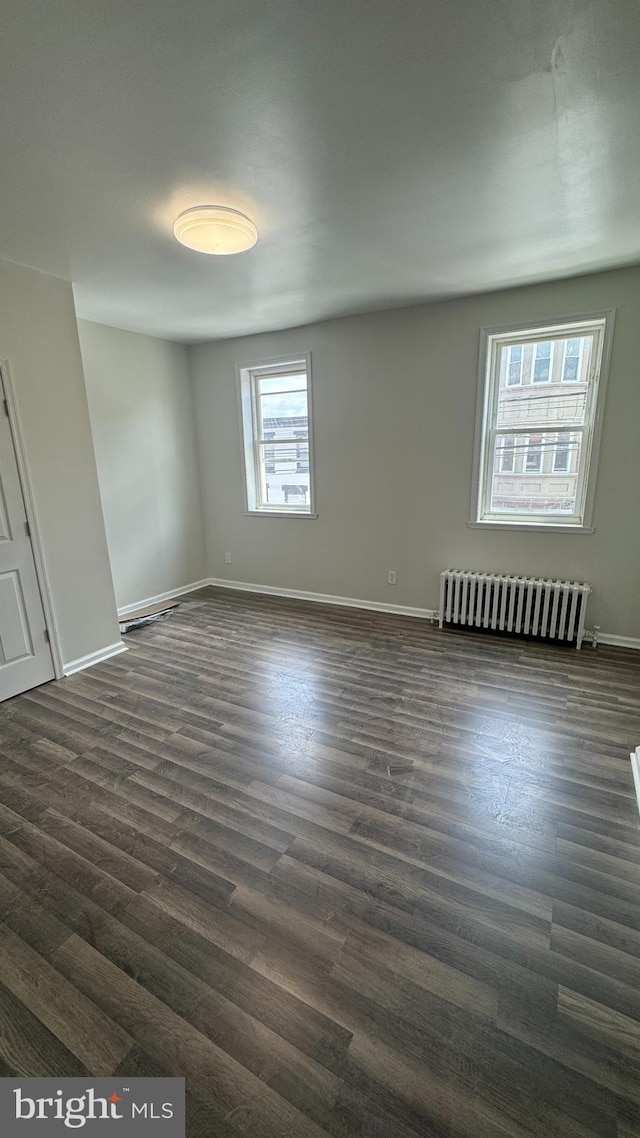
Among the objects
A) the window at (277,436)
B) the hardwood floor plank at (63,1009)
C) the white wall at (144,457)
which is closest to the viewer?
the hardwood floor plank at (63,1009)

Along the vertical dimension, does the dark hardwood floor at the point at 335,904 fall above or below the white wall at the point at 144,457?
below

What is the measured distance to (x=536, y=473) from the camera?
3.68 m

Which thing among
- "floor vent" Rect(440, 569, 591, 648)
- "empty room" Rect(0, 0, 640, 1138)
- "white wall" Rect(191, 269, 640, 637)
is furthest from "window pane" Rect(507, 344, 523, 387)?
"floor vent" Rect(440, 569, 591, 648)

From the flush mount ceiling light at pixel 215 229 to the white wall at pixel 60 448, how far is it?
124 centimetres

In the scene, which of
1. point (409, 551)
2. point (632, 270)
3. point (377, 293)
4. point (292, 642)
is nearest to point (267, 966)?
point (292, 642)

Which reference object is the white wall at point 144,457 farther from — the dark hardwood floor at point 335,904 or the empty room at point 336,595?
the dark hardwood floor at point 335,904

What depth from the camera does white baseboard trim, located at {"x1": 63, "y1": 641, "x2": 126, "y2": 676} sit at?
3.30 m

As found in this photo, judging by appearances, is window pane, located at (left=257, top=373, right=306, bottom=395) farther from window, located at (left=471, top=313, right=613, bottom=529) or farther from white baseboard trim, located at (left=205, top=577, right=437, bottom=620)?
white baseboard trim, located at (left=205, top=577, right=437, bottom=620)

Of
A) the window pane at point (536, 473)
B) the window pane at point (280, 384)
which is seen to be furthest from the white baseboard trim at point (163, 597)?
the window pane at point (536, 473)

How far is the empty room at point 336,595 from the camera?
3.98ft

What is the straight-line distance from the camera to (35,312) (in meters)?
2.88

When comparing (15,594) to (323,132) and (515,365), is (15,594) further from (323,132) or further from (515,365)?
(515,365)

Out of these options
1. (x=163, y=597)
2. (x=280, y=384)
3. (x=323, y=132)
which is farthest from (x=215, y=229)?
(x=163, y=597)

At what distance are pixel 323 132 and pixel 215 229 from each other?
737mm
